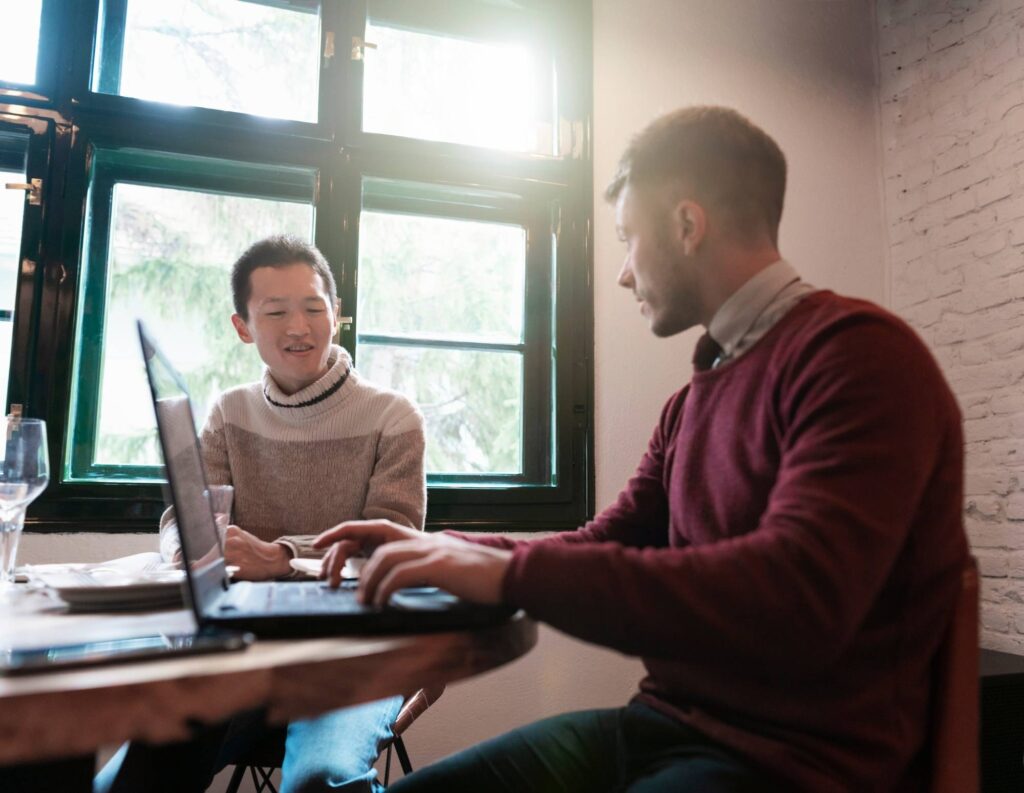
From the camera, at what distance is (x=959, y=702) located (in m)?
0.74

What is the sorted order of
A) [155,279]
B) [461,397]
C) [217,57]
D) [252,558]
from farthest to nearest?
[461,397], [217,57], [155,279], [252,558]

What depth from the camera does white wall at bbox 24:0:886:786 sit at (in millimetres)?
2340

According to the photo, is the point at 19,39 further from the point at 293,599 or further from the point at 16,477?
the point at 293,599

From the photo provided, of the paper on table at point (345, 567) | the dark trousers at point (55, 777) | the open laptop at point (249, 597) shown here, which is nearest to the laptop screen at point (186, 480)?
the open laptop at point (249, 597)

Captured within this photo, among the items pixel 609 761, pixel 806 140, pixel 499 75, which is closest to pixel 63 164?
pixel 499 75

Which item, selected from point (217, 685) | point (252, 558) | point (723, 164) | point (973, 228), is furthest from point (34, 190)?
point (973, 228)

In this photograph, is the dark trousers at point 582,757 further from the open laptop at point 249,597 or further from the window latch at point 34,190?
the window latch at point 34,190

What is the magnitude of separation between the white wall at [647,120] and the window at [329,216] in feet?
0.31

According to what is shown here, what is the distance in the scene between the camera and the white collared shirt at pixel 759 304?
948mm

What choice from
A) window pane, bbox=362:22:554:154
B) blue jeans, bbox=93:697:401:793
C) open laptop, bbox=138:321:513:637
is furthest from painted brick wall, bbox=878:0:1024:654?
open laptop, bbox=138:321:513:637

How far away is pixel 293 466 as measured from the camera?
1.81 metres

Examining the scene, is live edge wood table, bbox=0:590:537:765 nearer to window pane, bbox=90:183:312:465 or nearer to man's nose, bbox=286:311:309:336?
man's nose, bbox=286:311:309:336

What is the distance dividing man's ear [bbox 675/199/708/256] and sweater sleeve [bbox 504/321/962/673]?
32 cm

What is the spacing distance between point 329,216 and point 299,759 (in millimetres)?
1591
